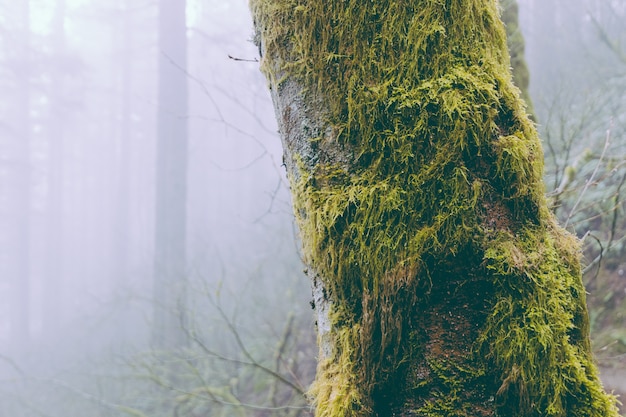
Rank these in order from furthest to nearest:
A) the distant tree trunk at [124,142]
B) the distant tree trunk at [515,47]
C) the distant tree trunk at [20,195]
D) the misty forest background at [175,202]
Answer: the distant tree trunk at [124,142] → the distant tree trunk at [20,195] → the misty forest background at [175,202] → the distant tree trunk at [515,47]

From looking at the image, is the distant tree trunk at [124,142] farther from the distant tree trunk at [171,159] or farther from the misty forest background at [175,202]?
the distant tree trunk at [171,159]

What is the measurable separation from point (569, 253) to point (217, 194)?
41.5 metres

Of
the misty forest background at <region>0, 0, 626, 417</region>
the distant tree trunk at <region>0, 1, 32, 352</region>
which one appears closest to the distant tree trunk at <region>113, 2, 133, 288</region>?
the misty forest background at <region>0, 0, 626, 417</region>

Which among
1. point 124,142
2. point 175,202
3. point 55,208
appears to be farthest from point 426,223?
point 55,208

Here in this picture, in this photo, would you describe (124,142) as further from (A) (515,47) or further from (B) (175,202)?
(A) (515,47)

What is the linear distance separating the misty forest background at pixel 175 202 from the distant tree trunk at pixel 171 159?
0.05 m

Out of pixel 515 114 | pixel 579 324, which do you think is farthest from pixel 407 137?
pixel 579 324

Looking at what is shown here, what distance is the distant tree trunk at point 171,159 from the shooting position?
478 inches

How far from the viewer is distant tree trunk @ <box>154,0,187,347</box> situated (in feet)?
39.8

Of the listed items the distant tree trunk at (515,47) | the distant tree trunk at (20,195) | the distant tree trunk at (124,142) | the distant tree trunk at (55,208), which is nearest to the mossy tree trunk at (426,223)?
the distant tree trunk at (515,47)

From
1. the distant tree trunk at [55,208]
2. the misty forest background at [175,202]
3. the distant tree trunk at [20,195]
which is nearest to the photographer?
the misty forest background at [175,202]

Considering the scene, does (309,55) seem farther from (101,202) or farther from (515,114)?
(101,202)

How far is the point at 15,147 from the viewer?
32969 mm

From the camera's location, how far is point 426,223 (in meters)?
1.04
